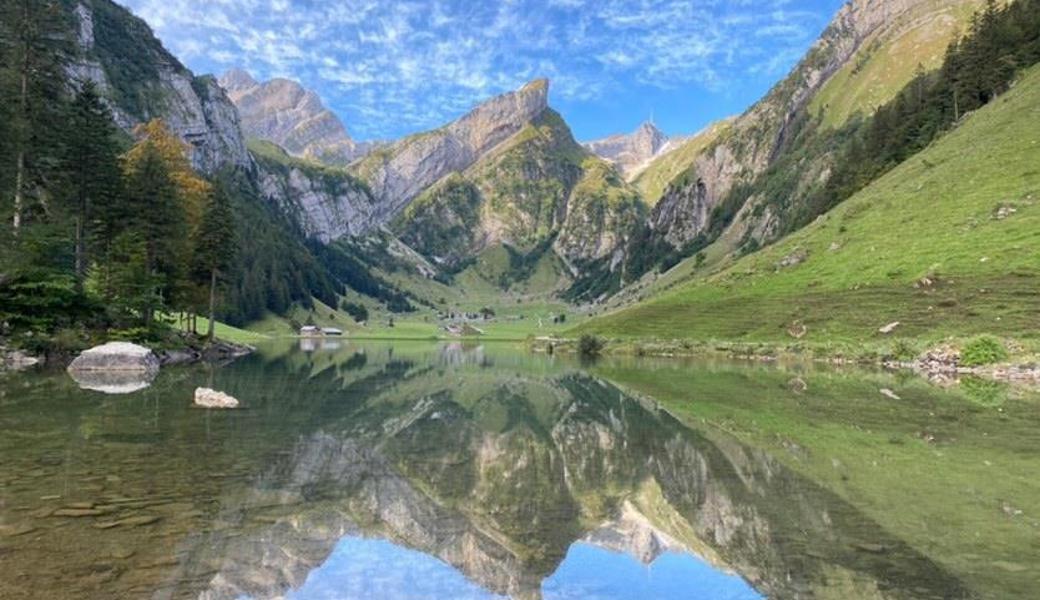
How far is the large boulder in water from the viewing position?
147ft

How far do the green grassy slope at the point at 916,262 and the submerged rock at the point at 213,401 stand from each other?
61.5 m

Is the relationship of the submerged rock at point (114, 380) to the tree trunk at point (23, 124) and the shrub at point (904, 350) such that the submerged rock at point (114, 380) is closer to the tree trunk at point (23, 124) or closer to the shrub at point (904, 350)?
the tree trunk at point (23, 124)

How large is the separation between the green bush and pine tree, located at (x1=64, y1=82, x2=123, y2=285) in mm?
72233

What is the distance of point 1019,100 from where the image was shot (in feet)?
317

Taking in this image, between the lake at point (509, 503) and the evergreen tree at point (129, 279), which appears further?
the evergreen tree at point (129, 279)

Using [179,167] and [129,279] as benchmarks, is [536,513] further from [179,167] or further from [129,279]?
[179,167]

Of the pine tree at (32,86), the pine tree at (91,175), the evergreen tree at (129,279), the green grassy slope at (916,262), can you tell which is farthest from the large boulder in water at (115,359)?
the green grassy slope at (916,262)

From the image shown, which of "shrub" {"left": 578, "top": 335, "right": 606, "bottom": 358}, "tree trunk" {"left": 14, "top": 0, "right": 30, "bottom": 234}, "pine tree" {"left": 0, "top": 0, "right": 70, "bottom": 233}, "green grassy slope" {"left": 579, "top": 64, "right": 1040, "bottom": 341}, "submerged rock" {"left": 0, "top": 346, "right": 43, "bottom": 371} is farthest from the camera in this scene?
"shrub" {"left": 578, "top": 335, "right": 606, "bottom": 358}

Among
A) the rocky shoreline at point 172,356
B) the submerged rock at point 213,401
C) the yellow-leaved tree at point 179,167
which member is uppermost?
the yellow-leaved tree at point 179,167

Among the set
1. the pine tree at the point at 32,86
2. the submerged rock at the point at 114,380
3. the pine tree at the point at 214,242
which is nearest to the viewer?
the submerged rock at the point at 114,380

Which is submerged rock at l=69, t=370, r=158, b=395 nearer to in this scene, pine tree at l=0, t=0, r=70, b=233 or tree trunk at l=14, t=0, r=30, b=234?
tree trunk at l=14, t=0, r=30, b=234

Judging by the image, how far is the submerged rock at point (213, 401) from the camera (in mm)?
29266

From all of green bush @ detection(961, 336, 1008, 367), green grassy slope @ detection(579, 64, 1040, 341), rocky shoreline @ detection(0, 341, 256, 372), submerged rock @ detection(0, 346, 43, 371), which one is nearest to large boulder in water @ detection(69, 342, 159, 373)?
rocky shoreline @ detection(0, 341, 256, 372)

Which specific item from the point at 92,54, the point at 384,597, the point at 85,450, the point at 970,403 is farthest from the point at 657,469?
the point at 92,54
